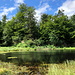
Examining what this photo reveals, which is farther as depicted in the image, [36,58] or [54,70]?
[36,58]

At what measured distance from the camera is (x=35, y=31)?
48.4 meters

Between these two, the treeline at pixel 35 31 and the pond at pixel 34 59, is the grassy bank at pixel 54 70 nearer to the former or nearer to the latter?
the pond at pixel 34 59

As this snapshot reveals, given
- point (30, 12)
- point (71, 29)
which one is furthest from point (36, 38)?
point (71, 29)

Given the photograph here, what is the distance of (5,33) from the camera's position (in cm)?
4859

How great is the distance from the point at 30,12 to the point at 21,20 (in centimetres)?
517

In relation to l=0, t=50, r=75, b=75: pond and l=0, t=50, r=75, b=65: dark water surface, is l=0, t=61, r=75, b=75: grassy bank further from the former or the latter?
l=0, t=50, r=75, b=65: dark water surface

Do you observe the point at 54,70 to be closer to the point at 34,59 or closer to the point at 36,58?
the point at 34,59

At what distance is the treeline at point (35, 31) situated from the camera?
152ft

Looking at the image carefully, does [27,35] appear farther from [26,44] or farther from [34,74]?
[34,74]

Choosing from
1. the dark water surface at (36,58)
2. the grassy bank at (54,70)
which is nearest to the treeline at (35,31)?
the dark water surface at (36,58)

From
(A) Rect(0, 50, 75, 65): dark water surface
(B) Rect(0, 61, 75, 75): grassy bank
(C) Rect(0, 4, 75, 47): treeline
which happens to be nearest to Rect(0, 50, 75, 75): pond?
(A) Rect(0, 50, 75, 65): dark water surface

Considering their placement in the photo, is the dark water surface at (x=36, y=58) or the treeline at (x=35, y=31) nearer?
the dark water surface at (x=36, y=58)

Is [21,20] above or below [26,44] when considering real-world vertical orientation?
above

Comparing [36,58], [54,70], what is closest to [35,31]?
[36,58]
